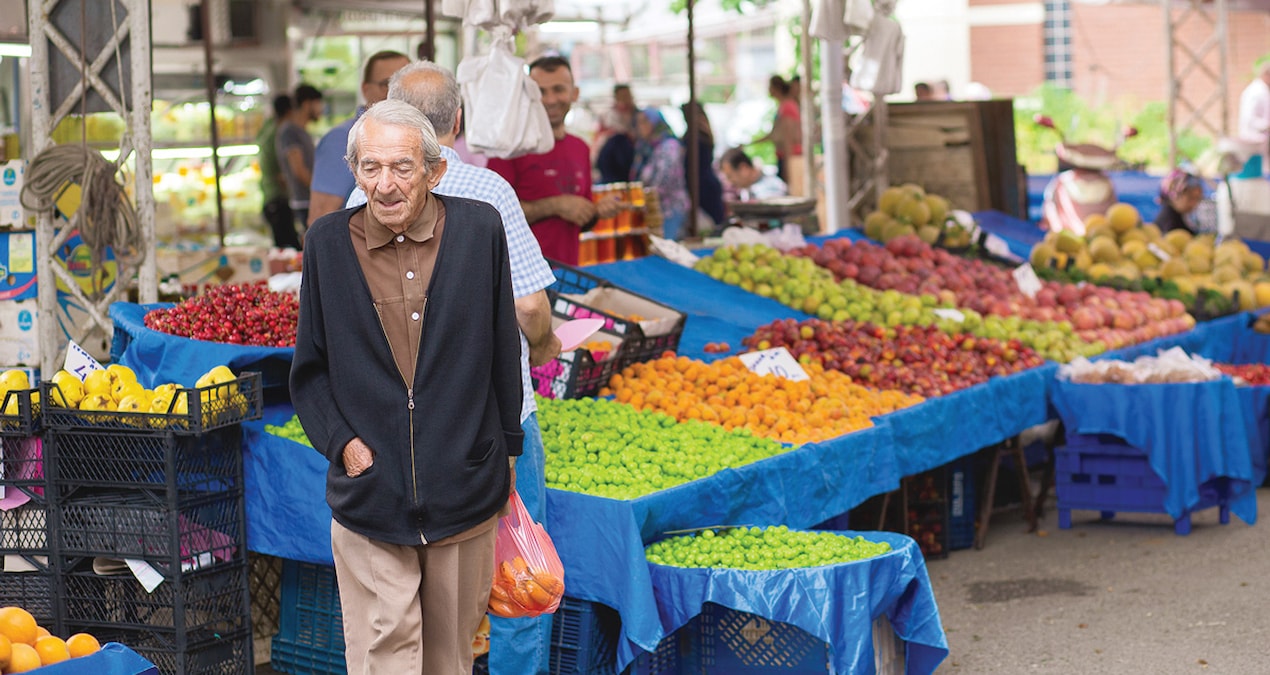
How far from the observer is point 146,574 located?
3.96m

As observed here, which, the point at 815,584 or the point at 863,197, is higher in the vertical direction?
the point at 863,197

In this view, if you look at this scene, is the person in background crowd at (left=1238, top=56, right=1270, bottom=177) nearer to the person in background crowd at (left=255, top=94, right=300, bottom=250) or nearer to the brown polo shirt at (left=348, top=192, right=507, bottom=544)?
the person in background crowd at (left=255, top=94, right=300, bottom=250)

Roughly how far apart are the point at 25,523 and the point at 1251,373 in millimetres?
5800

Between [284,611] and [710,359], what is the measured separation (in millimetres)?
2229

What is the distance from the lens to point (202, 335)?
457 cm

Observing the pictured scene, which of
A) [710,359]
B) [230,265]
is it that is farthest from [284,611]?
[230,265]

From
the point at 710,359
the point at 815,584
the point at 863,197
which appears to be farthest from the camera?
the point at 863,197

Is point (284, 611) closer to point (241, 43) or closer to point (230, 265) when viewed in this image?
point (230, 265)

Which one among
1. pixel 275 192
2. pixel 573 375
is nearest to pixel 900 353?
pixel 573 375

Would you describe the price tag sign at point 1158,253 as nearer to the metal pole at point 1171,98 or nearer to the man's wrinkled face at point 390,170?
the metal pole at point 1171,98

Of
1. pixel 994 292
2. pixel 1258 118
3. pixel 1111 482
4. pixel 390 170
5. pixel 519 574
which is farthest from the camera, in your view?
pixel 1258 118

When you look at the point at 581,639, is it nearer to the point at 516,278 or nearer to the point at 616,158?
the point at 516,278

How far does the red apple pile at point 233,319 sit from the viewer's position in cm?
458

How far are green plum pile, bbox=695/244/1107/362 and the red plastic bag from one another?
3.75 meters
